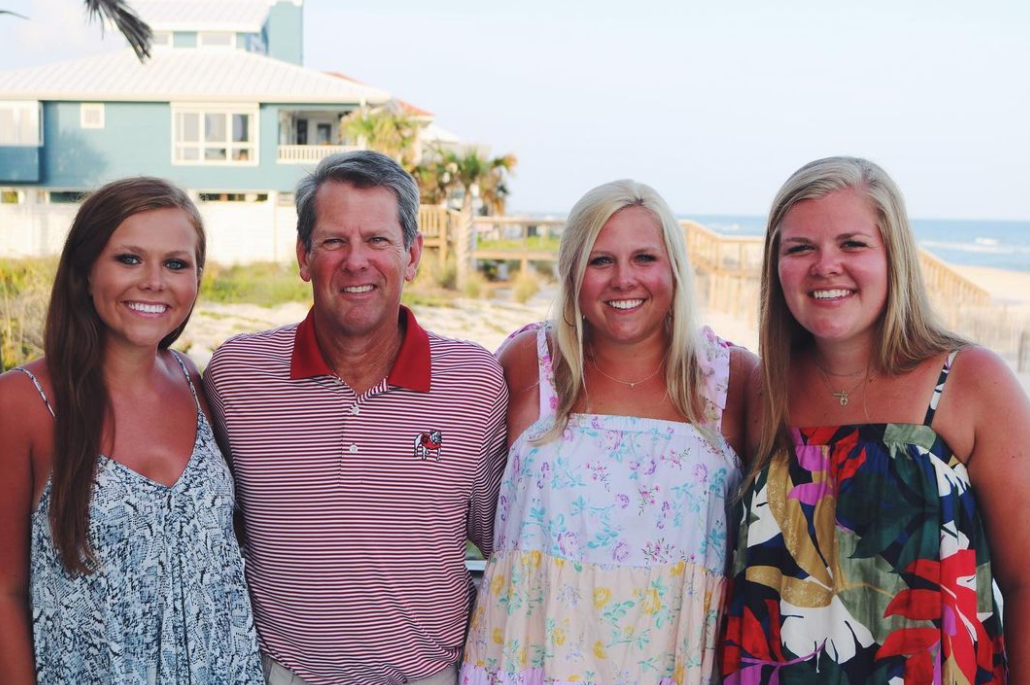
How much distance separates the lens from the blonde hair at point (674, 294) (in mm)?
2793

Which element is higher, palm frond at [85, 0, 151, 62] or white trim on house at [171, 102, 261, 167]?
palm frond at [85, 0, 151, 62]

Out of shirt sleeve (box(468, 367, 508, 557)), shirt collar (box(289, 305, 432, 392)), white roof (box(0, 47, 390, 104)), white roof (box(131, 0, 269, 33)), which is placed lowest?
shirt sleeve (box(468, 367, 508, 557))

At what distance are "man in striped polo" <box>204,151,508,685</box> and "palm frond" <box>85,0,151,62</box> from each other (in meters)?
7.13

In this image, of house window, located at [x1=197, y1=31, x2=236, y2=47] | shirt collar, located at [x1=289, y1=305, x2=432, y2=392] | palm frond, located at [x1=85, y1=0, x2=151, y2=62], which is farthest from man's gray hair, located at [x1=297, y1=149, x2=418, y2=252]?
house window, located at [x1=197, y1=31, x2=236, y2=47]

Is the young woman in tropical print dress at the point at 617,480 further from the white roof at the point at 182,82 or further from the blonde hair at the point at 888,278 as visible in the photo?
the white roof at the point at 182,82

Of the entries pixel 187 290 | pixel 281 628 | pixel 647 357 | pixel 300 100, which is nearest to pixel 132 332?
pixel 187 290

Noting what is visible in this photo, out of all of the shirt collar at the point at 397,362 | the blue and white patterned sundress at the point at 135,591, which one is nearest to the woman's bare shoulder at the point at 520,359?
the shirt collar at the point at 397,362

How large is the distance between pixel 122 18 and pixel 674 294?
7.85 meters

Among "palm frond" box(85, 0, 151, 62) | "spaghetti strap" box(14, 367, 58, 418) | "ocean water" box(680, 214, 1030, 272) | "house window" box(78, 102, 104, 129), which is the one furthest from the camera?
"ocean water" box(680, 214, 1030, 272)

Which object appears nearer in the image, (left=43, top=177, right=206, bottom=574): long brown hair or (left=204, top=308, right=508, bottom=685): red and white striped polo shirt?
(left=43, top=177, right=206, bottom=574): long brown hair

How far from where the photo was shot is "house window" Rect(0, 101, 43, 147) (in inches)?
953

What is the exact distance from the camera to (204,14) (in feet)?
98.8

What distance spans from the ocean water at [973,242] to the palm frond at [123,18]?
31.1 m

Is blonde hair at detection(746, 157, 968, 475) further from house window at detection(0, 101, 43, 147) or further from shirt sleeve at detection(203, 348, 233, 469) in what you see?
house window at detection(0, 101, 43, 147)
